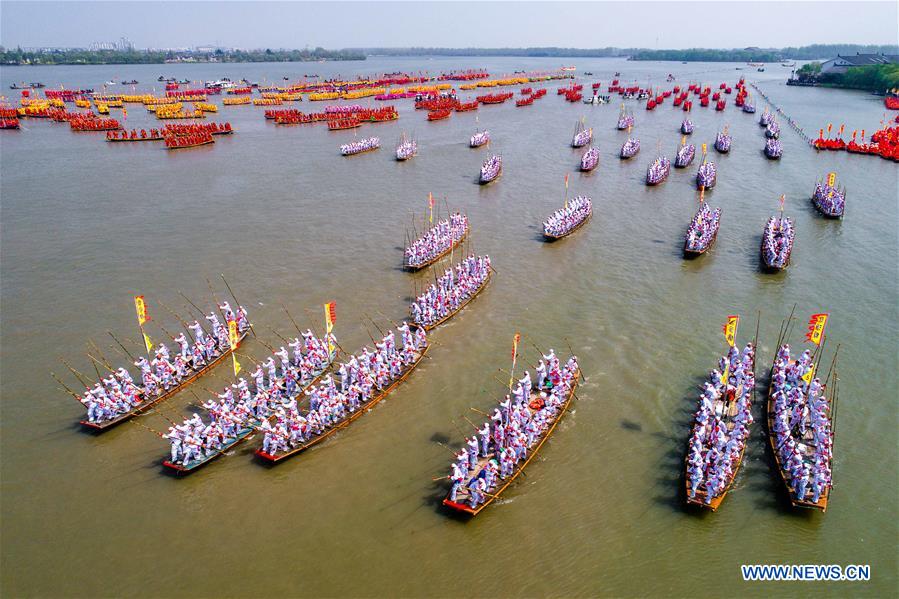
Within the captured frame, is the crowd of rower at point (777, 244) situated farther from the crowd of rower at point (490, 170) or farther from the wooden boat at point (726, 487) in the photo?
the crowd of rower at point (490, 170)

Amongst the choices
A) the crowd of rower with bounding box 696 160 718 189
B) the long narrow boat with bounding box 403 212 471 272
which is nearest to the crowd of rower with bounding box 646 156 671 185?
the crowd of rower with bounding box 696 160 718 189

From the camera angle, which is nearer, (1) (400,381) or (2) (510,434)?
(2) (510,434)

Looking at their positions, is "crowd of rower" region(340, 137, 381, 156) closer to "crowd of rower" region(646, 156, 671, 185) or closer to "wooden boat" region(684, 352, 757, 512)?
"crowd of rower" region(646, 156, 671, 185)

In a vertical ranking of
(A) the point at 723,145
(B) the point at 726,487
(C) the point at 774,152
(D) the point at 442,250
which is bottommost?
(B) the point at 726,487

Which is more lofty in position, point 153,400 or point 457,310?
point 457,310

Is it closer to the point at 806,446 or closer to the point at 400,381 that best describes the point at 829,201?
the point at 806,446

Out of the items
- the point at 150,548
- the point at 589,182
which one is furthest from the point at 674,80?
the point at 150,548

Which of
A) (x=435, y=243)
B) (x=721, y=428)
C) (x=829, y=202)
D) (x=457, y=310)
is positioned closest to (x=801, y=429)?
(x=721, y=428)
